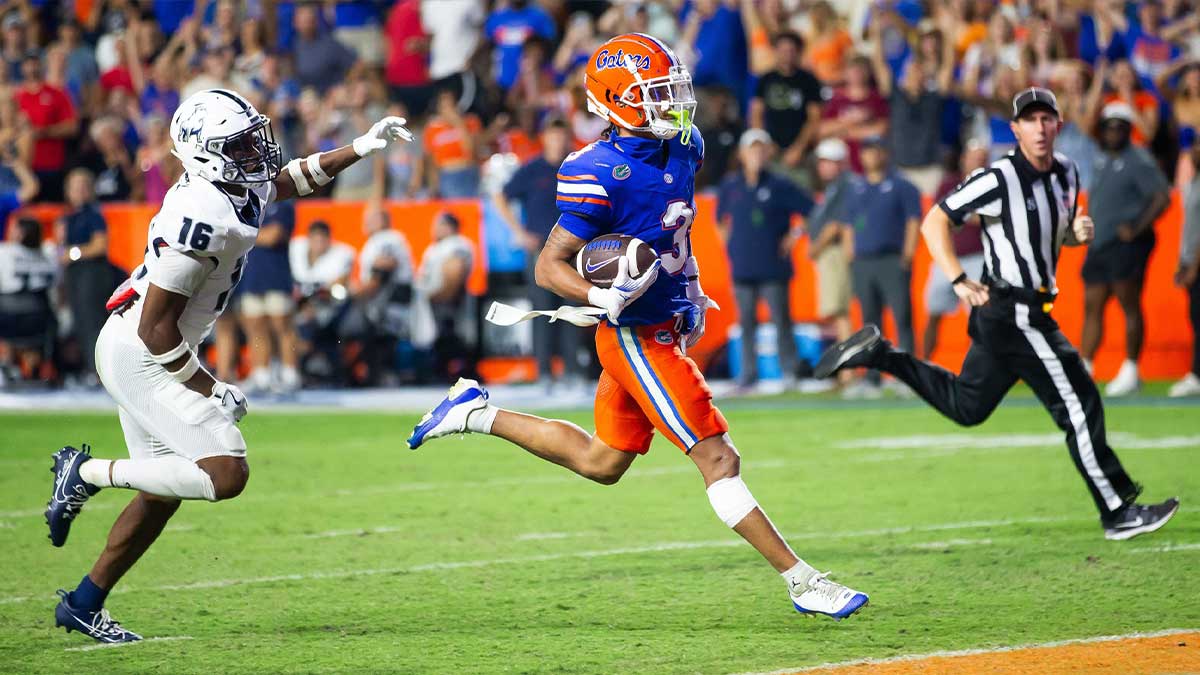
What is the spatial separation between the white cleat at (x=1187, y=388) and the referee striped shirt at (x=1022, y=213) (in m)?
5.75

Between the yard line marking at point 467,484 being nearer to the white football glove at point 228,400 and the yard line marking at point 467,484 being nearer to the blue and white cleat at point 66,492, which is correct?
the blue and white cleat at point 66,492

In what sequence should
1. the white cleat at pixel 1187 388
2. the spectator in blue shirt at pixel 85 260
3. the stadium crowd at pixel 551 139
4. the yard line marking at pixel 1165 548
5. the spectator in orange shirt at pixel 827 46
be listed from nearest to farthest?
the yard line marking at pixel 1165 548 < the white cleat at pixel 1187 388 < the stadium crowd at pixel 551 139 < the spectator in blue shirt at pixel 85 260 < the spectator in orange shirt at pixel 827 46

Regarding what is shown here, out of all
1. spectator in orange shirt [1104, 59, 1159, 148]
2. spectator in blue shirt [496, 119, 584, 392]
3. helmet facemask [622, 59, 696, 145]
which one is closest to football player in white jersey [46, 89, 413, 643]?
helmet facemask [622, 59, 696, 145]

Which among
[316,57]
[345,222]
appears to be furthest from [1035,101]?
[316,57]

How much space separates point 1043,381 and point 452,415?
8.04 feet

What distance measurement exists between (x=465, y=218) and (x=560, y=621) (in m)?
9.44

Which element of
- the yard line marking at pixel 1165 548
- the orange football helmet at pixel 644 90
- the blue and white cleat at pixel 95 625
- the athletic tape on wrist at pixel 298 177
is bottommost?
the yard line marking at pixel 1165 548

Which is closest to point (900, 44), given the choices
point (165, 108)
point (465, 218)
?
point (465, 218)

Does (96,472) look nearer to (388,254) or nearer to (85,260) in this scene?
(388,254)

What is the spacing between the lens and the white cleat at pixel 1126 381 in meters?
12.3

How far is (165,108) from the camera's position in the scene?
56.1 feet

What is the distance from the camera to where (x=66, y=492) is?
5.48m

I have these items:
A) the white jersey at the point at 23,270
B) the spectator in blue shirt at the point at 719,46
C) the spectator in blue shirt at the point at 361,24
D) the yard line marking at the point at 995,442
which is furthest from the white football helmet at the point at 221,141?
the spectator in blue shirt at the point at 361,24

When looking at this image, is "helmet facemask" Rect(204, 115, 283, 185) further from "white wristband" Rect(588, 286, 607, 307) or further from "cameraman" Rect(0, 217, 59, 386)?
"cameraman" Rect(0, 217, 59, 386)
